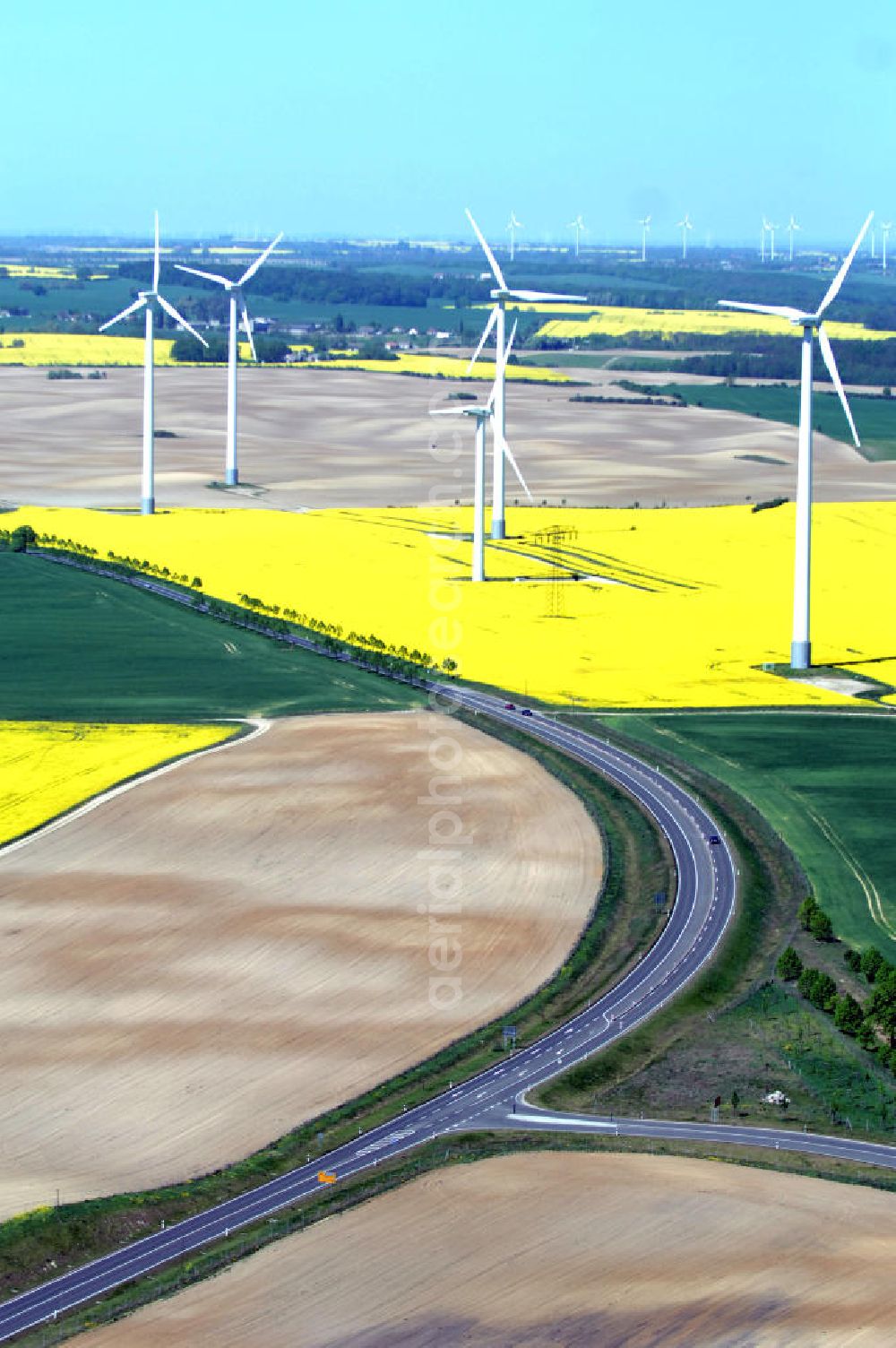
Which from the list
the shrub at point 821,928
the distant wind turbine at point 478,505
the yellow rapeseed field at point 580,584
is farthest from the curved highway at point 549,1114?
the distant wind turbine at point 478,505

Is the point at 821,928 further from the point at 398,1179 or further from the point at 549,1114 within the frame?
the point at 398,1179

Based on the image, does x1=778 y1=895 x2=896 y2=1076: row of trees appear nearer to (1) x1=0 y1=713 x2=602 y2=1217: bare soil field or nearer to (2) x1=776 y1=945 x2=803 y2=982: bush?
(2) x1=776 y1=945 x2=803 y2=982: bush

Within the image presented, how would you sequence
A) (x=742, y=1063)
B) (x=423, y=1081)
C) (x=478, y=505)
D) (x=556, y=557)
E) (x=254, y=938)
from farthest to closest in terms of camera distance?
1. (x=556, y=557)
2. (x=478, y=505)
3. (x=254, y=938)
4. (x=742, y=1063)
5. (x=423, y=1081)

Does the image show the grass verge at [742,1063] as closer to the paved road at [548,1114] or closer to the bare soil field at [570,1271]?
the paved road at [548,1114]

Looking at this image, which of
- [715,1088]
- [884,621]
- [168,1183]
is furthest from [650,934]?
[884,621]

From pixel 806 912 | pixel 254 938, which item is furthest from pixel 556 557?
pixel 254 938

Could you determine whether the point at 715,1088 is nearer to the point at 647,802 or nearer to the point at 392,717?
the point at 647,802
